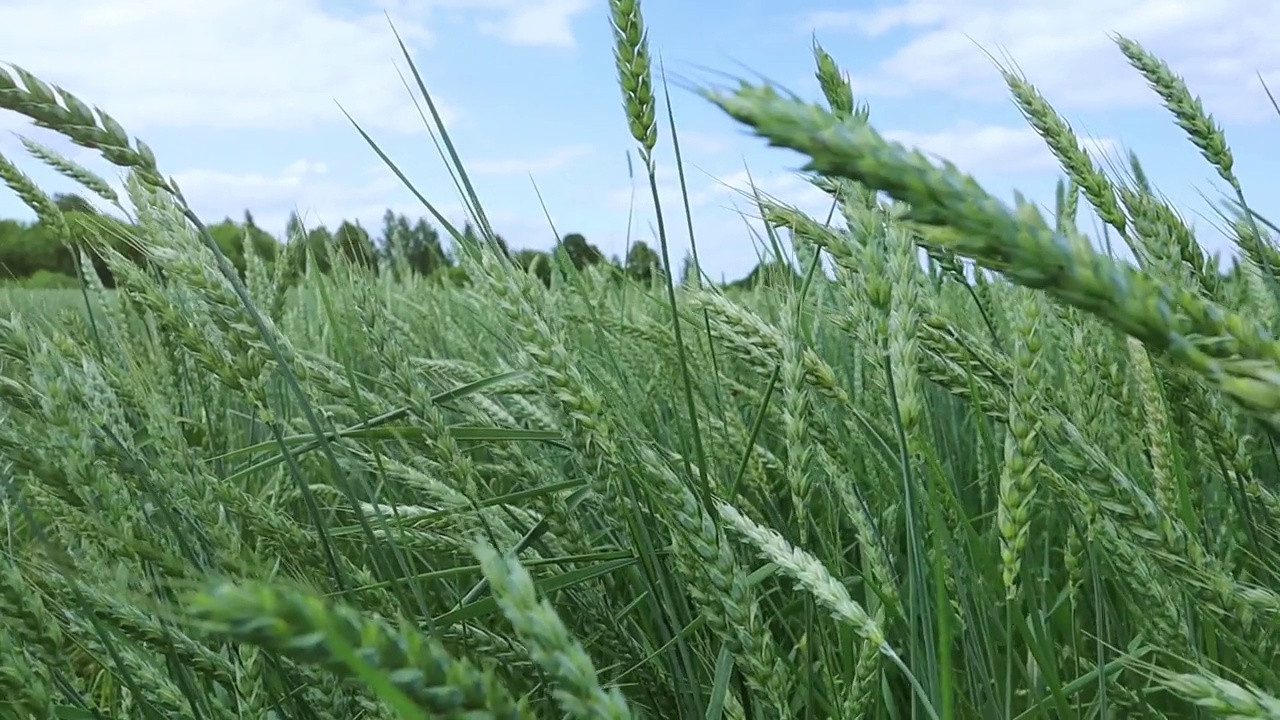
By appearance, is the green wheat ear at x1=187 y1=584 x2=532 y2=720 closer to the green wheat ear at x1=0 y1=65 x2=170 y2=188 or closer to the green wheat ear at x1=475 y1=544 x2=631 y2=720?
the green wheat ear at x1=475 y1=544 x2=631 y2=720

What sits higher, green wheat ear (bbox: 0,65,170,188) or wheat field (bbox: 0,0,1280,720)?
green wheat ear (bbox: 0,65,170,188)

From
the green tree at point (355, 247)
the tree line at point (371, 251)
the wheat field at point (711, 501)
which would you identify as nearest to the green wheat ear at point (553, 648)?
the wheat field at point (711, 501)

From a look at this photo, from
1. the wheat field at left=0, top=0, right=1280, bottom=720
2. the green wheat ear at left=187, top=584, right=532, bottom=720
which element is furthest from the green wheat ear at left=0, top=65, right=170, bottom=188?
the green wheat ear at left=187, top=584, right=532, bottom=720

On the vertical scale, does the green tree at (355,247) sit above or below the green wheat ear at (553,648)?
above

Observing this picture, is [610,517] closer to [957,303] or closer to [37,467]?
[37,467]

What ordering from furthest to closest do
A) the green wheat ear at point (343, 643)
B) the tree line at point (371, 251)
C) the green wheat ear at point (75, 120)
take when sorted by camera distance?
the tree line at point (371, 251)
the green wheat ear at point (75, 120)
the green wheat ear at point (343, 643)

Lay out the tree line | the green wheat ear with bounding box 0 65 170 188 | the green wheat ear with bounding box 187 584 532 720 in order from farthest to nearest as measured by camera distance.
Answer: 1. the tree line
2. the green wheat ear with bounding box 0 65 170 188
3. the green wheat ear with bounding box 187 584 532 720

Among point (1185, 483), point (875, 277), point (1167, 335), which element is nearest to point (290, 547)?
point (875, 277)

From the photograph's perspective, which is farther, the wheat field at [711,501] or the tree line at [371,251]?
the tree line at [371,251]

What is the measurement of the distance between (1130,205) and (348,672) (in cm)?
121

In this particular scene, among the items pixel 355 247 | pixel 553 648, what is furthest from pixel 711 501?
pixel 355 247

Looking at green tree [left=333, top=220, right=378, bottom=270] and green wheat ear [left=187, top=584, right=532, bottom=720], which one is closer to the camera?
green wheat ear [left=187, top=584, right=532, bottom=720]

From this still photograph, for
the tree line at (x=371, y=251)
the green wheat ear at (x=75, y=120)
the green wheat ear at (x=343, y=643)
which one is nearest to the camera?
the green wheat ear at (x=343, y=643)

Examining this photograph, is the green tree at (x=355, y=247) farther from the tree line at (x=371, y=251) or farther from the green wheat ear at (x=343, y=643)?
the green wheat ear at (x=343, y=643)
